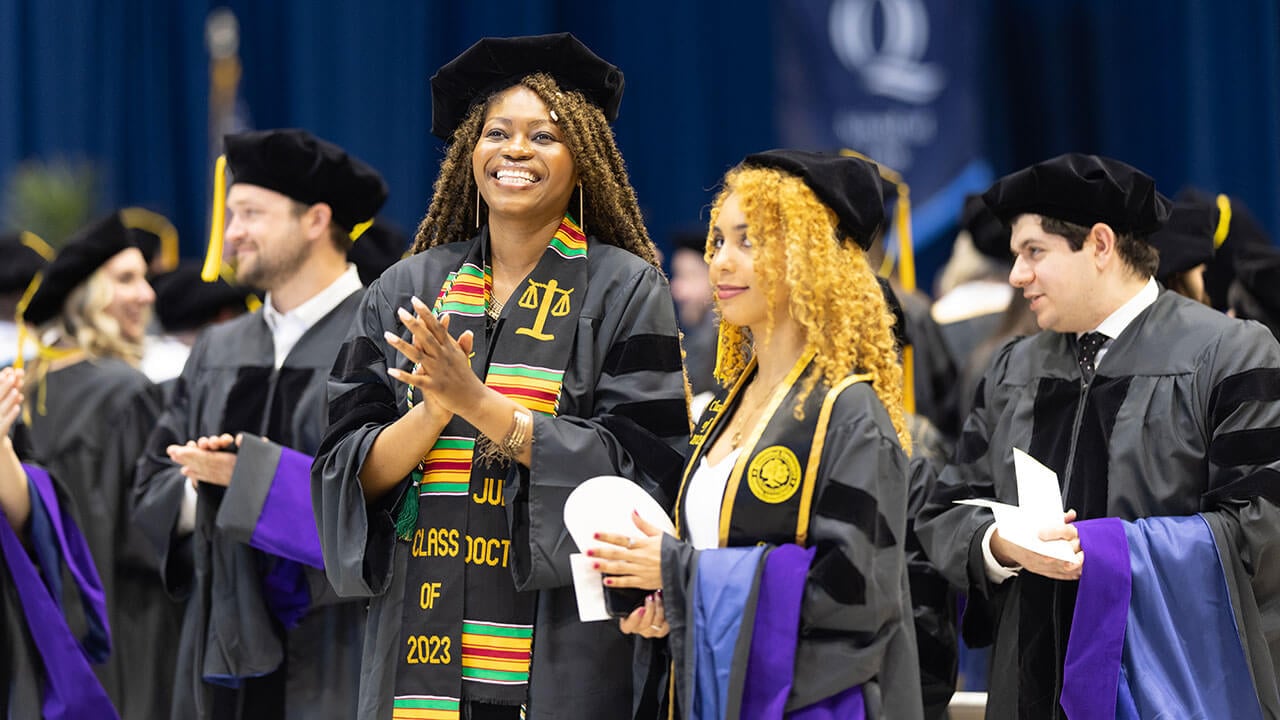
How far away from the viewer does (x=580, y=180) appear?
348 centimetres

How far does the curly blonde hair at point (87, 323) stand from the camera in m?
5.54

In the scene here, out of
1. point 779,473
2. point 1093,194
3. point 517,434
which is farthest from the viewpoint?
point 1093,194

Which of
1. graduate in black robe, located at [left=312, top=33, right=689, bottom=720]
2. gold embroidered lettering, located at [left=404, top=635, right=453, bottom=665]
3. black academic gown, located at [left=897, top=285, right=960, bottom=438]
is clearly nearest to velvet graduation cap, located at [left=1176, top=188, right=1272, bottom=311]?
black academic gown, located at [left=897, top=285, right=960, bottom=438]

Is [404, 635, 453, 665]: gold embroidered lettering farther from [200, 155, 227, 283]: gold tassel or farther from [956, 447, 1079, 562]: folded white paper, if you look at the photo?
[200, 155, 227, 283]: gold tassel

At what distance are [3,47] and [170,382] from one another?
6288mm

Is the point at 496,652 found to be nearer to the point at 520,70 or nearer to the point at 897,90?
the point at 520,70

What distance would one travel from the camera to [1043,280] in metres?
3.69

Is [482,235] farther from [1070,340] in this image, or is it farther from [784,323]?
[1070,340]

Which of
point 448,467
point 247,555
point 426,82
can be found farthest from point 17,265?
point 426,82

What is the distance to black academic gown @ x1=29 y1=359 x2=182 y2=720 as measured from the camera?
543 cm

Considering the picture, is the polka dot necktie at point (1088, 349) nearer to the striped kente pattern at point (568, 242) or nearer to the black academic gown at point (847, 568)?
the black academic gown at point (847, 568)

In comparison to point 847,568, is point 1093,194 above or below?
above

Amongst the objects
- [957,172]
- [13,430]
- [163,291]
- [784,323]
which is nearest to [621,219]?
[784,323]

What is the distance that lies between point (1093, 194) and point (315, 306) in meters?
2.36
